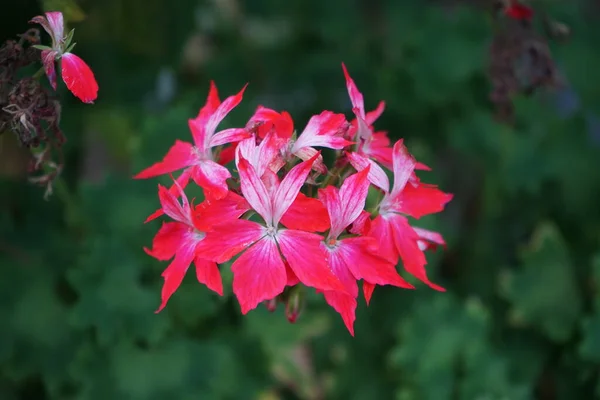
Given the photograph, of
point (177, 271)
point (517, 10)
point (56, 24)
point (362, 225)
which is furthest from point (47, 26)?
point (517, 10)

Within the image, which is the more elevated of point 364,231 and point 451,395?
point 364,231

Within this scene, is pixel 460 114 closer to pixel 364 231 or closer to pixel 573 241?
pixel 573 241

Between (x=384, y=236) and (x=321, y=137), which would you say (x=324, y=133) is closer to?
(x=321, y=137)

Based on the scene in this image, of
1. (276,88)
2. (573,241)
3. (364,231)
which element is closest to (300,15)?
(276,88)

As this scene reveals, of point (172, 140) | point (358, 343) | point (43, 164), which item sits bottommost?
point (358, 343)

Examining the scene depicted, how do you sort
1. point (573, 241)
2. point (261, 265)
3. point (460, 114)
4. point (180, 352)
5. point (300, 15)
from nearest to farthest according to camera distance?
1. point (261, 265)
2. point (180, 352)
3. point (573, 241)
4. point (460, 114)
5. point (300, 15)

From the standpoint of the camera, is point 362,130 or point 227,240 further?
point 362,130
